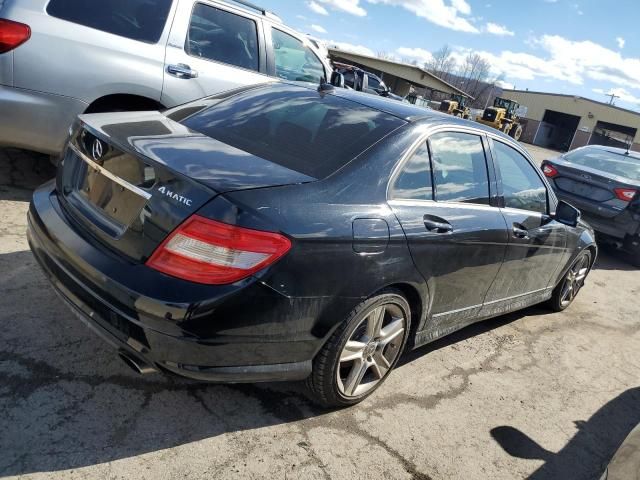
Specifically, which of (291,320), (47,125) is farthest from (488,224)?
(47,125)

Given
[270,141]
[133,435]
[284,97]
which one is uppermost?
[284,97]

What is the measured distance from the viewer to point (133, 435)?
7.43 ft

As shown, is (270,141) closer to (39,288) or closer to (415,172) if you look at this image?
(415,172)

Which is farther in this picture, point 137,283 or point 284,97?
point 284,97

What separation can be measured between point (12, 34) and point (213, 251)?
285cm

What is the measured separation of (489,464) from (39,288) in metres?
2.84

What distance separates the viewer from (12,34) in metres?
3.62

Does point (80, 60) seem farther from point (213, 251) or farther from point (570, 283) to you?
point (570, 283)

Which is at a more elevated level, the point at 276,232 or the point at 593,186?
the point at 593,186

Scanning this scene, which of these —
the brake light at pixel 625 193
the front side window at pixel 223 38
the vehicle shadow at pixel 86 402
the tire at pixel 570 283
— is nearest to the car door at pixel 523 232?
the tire at pixel 570 283

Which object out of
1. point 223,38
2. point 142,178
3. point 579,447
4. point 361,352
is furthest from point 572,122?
point 142,178

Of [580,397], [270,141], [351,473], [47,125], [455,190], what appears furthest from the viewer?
[47,125]

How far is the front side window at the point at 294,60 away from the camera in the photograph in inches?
213

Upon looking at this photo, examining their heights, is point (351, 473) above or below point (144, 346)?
below
